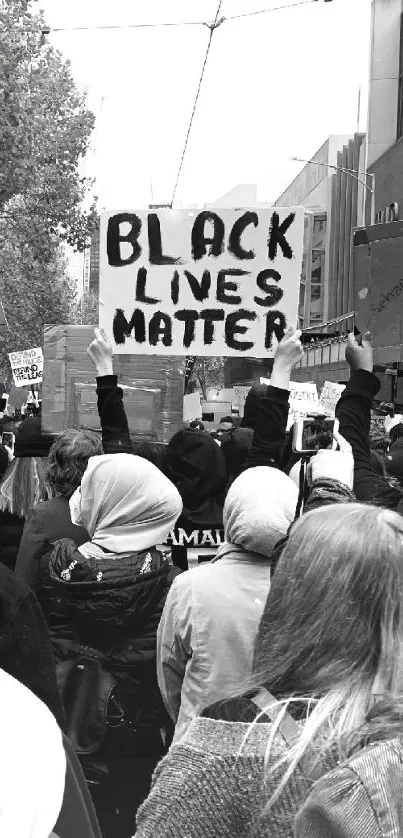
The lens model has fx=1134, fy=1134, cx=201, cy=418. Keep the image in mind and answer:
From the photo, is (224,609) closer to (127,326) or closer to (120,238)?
(127,326)

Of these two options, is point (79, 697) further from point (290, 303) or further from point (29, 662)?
point (290, 303)

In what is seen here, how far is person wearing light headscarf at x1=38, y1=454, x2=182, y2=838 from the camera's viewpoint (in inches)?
128

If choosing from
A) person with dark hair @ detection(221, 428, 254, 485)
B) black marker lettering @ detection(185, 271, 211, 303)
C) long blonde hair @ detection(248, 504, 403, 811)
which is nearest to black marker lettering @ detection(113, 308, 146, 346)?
black marker lettering @ detection(185, 271, 211, 303)

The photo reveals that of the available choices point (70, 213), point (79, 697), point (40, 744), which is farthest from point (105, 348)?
point (70, 213)

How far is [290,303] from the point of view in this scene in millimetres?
5242

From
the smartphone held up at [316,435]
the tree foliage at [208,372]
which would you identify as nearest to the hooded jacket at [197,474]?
the smartphone held up at [316,435]

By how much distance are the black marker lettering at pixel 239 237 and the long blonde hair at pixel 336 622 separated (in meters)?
3.53

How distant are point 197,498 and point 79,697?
2.25m

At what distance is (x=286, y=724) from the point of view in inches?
64.6

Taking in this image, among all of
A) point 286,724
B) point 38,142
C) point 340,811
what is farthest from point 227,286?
point 38,142

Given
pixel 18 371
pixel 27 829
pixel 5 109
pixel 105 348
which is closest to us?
pixel 27 829

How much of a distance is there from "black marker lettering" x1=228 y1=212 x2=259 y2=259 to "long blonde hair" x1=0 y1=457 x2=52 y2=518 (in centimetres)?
134

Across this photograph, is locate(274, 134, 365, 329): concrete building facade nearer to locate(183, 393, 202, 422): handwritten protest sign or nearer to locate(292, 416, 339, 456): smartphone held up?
locate(183, 393, 202, 422): handwritten protest sign

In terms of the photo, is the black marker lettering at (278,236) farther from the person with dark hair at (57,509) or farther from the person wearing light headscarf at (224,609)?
the person wearing light headscarf at (224,609)
